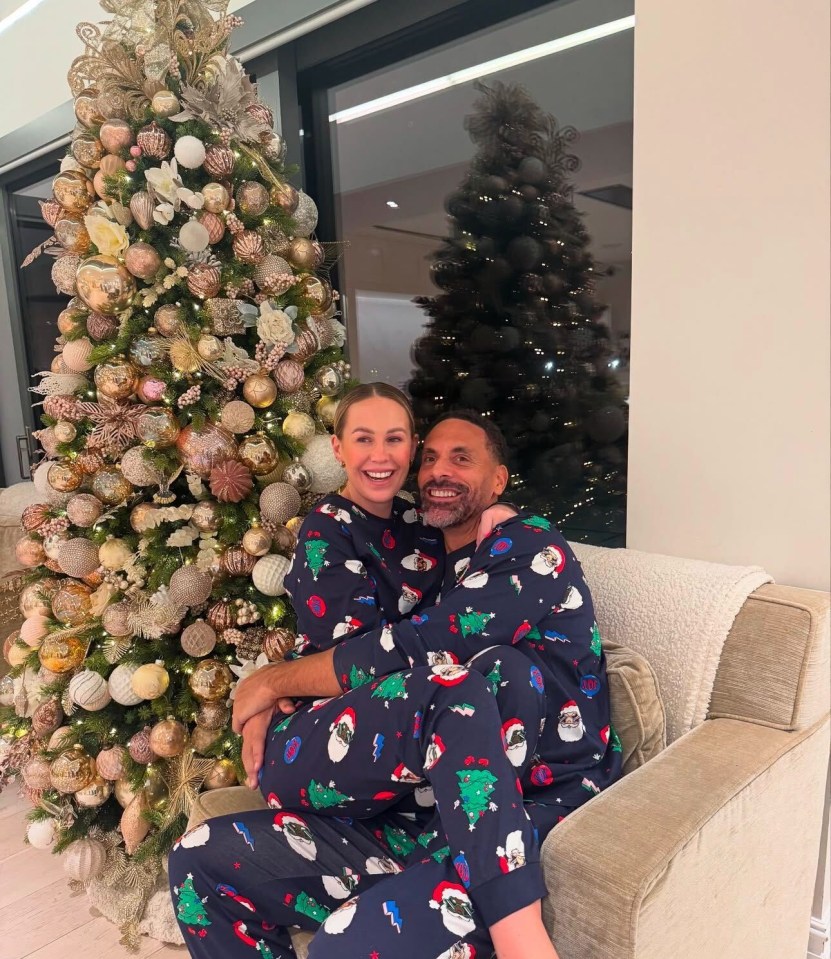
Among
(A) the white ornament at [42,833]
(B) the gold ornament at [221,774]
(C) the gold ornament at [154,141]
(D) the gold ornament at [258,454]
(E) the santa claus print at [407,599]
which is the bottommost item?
(A) the white ornament at [42,833]

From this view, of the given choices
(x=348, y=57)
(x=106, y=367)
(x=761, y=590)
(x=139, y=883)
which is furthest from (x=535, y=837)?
(x=348, y=57)

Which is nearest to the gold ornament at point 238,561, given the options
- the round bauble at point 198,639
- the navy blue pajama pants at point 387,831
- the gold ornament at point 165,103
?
the round bauble at point 198,639

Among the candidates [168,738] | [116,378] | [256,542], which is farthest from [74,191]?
[168,738]

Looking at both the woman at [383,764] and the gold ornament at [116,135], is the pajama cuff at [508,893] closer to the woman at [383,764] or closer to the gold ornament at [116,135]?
the woman at [383,764]

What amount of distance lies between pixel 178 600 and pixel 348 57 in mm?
1891

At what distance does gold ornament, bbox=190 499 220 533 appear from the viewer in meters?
1.84

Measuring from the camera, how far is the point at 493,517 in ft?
4.80

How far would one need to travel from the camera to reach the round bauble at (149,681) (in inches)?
71.6

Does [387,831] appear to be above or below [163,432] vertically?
below

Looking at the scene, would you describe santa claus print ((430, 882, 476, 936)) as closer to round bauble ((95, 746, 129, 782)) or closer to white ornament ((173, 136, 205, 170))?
round bauble ((95, 746, 129, 782))

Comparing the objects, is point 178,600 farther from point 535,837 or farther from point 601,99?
point 601,99

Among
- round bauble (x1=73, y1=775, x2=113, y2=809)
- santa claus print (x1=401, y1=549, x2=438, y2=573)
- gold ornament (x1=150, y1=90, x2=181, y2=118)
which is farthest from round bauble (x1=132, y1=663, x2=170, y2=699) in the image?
gold ornament (x1=150, y1=90, x2=181, y2=118)

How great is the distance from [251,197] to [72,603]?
3.71 feet

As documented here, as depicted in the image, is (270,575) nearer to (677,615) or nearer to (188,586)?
(188,586)
